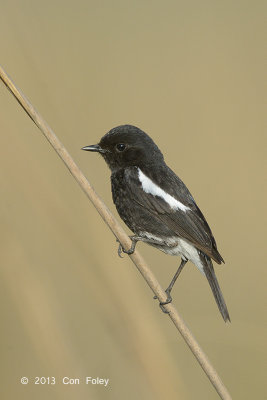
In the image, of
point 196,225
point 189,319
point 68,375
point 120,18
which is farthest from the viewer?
point 120,18

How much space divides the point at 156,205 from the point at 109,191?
2.25 feet

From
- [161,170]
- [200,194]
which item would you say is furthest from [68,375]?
[200,194]

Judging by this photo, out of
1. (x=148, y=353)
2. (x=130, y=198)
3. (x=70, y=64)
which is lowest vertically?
(x=148, y=353)

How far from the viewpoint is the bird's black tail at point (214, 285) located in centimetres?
265

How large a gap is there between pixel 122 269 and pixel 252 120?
1519 mm

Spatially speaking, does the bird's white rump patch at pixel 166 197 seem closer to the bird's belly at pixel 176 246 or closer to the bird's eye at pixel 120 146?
the bird's belly at pixel 176 246

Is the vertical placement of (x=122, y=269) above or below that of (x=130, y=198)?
below

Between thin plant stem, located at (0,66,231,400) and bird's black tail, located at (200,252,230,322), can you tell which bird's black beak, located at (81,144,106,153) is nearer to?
bird's black tail, located at (200,252,230,322)

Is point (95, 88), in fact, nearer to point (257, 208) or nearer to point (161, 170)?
point (161, 170)

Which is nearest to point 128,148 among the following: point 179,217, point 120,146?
point 120,146

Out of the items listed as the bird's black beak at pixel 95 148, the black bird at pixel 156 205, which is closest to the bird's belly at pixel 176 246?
the black bird at pixel 156 205

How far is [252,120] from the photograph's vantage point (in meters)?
3.73

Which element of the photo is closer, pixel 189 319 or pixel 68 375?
pixel 68 375

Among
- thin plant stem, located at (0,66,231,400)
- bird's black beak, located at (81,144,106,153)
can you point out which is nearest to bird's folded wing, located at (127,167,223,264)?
bird's black beak, located at (81,144,106,153)
